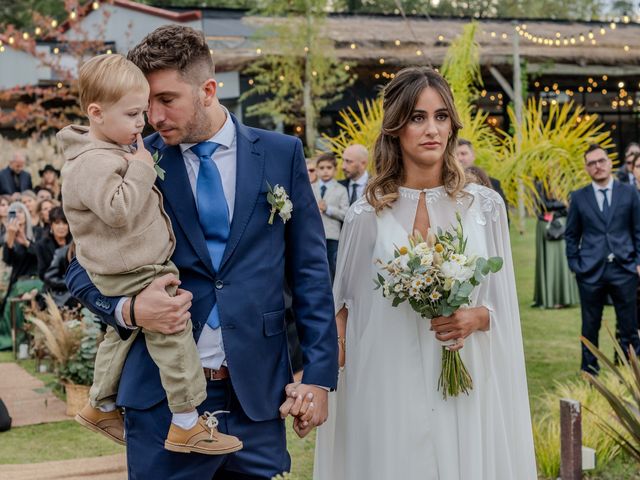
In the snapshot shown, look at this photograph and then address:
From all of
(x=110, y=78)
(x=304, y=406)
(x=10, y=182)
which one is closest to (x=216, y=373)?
(x=304, y=406)

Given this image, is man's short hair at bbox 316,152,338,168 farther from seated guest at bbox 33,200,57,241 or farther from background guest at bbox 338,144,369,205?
seated guest at bbox 33,200,57,241

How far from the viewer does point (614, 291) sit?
34.3 ft

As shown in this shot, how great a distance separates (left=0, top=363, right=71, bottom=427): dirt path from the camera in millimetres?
9703

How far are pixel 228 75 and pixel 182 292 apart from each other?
20.7m

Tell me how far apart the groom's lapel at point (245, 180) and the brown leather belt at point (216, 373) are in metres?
0.35

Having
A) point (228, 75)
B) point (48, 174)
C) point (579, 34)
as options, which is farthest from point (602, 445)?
point (579, 34)

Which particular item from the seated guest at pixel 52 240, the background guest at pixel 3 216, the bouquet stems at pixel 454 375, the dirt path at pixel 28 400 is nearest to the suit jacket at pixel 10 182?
the background guest at pixel 3 216

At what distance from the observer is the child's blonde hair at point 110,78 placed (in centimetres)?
334

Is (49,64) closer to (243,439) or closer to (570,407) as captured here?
(570,407)

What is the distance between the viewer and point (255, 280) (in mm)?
3596

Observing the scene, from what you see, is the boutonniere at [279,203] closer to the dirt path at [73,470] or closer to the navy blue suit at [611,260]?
the dirt path at [73,470]

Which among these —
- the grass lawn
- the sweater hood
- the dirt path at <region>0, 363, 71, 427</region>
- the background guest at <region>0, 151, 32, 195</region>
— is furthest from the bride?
the background guest at <region>0, 151, 32, 195</region>

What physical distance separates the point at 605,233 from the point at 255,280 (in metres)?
7.58

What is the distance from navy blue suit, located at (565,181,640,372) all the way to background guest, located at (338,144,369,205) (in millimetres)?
2995
